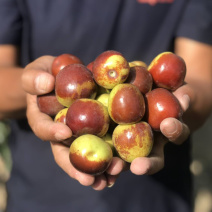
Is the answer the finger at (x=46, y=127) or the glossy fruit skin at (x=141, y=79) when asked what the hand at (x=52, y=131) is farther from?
the glossy fruit skin at (x=141, y=79)

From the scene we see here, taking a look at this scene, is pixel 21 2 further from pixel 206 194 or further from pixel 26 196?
pixel 206 194

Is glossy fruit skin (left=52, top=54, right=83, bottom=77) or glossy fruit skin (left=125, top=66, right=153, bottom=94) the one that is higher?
glossy fruit skin (left=125, top=66, right=153, bottom=94)

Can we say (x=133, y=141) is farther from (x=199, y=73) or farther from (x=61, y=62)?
(x=199, y=73)

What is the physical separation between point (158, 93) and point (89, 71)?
14.6 inches

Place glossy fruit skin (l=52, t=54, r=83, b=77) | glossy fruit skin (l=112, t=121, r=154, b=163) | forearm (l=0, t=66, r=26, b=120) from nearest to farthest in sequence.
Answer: glossy fruit skin (l=112, t=121, r=154, b=163) → glossy fruit skin (l=52, t=54, r=83, b=77) → forearm (l=0, t=66, r=26, b=120)

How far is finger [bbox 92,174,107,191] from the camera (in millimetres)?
1638

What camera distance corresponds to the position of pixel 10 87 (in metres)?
2.27

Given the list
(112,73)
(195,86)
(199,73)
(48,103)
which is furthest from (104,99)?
(199,73)

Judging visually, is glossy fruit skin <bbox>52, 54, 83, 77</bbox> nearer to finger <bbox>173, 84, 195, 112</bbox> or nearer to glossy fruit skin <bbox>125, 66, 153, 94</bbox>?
glossy fruit skin <bbox>125, 66, 153, 94</bbox>

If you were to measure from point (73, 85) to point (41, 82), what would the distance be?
0.53 feet

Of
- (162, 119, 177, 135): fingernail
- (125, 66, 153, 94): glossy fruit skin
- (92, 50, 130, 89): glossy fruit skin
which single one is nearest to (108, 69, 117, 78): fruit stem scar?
(92, 50, 130, 89): glossy fruit skin

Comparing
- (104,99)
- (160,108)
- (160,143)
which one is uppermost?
(160,108)

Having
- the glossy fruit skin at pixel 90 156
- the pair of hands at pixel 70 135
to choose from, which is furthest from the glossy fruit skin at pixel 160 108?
the glossy fruit skin at pixel 90 156

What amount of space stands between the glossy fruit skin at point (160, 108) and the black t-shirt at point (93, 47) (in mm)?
708
